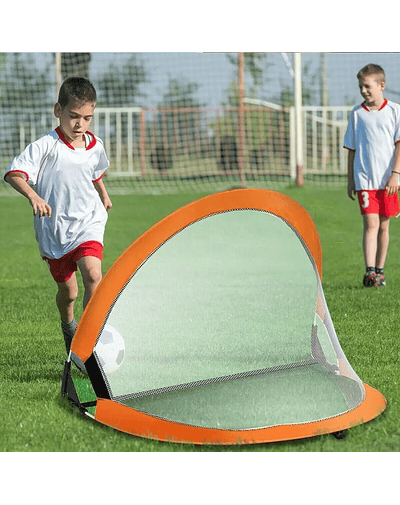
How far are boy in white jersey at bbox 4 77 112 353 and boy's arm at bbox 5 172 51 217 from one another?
A: 20 mm

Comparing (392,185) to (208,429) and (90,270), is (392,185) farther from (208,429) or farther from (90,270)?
(208,429)

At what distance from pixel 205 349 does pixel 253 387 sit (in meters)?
0.30

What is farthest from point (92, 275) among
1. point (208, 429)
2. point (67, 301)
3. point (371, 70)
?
point (371, 70)

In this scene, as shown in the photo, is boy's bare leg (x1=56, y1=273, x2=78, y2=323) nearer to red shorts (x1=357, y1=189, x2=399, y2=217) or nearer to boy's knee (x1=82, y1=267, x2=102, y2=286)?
boy's knee (x1=82, y1=267, x2=102, y2=286)

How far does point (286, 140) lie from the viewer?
16.2 metres

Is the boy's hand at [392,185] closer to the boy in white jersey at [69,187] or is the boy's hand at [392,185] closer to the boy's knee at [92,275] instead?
the boy in white jersey at [69,187]

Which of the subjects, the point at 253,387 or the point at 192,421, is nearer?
the point at 192,421

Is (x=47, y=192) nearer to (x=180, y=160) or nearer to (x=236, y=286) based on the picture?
(x=236, y=286)

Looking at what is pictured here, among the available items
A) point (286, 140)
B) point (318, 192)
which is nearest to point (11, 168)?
point (318, 192)

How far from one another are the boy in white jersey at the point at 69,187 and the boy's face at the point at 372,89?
3.05 m

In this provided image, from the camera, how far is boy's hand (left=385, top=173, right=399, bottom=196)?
255 inches

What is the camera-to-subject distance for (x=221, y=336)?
3789 millimetres

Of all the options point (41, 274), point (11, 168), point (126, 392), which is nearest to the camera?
point (126, 392)

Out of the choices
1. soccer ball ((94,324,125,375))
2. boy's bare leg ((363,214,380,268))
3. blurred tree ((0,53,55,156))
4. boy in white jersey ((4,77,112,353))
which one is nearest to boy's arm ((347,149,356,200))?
boy's bare leg ((363,214,380,268))
